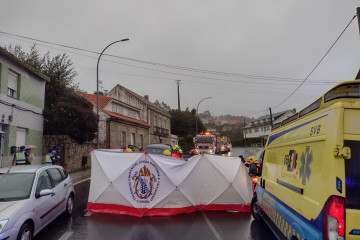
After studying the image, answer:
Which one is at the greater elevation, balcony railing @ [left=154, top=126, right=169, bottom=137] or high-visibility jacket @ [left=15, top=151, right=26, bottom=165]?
balcony railing @ [left=154, top=126, right=169, bottom=137]

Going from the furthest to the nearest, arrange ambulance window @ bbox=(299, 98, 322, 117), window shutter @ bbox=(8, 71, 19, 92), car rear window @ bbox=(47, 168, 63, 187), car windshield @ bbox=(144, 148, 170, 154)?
car windshield @ bbox=(144, 148, 170, 154), window shutter @ bbox=(8, 71, 19, 92), car rear window @ bbox=(47, 168, 63, 187), ambulance window @ bbox=(299, 98, 322, 117)

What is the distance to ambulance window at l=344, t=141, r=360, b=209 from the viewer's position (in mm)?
2913

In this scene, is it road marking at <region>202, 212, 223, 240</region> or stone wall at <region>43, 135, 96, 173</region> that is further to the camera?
stone wall at <region>43, 135, 96, 173</region>

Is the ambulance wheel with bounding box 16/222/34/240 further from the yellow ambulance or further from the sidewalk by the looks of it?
the sidewalk

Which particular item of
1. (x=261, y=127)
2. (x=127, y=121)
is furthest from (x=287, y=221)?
(x=261, y=127)

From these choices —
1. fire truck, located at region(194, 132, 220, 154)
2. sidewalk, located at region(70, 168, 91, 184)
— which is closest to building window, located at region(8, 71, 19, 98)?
sidewalk, located at region(70, 168, 91, 184)

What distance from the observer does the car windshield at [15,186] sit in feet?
17.9

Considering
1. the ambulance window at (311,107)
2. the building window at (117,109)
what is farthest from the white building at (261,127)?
the ambulance window at (311,107)

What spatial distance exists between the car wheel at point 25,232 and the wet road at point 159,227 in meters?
0.64

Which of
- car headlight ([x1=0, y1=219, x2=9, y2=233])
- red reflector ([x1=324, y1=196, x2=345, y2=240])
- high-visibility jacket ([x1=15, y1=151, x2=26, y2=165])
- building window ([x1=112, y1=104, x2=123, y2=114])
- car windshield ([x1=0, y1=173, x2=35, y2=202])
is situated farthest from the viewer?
building window ([x1=112, y1=104, x2=123, y2=114])

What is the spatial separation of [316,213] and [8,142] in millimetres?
15229

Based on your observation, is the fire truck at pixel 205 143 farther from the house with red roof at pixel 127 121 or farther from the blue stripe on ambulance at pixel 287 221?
the blue stripe on ambulance at pixel 287 221

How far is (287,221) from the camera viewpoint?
14.0ft

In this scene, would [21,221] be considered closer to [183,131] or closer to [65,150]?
[65,150]
